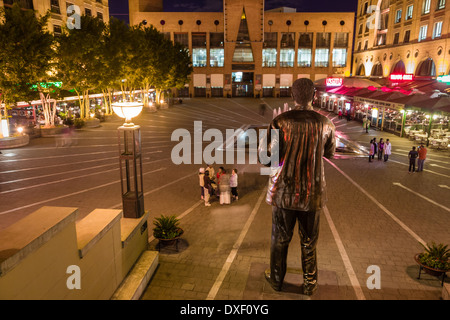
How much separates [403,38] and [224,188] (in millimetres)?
39834

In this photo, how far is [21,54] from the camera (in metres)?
19.9

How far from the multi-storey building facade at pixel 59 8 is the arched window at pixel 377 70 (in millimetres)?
41142

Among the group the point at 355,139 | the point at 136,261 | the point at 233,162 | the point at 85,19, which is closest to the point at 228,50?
the point at 85,19

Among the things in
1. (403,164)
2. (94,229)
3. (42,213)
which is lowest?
(403,164)

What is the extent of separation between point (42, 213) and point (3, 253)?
106cm

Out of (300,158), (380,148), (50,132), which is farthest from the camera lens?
(50,132)

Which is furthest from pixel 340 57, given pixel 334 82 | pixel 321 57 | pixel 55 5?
pixel 55 5

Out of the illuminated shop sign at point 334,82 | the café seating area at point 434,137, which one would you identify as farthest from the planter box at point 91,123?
the illuminated shop sign at point 334,82

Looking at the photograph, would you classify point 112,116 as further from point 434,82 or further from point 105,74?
point 434,82

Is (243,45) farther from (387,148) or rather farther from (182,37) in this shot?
(387,148)

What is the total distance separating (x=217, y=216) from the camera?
10.3 meters

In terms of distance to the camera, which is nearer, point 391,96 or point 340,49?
point 391,96

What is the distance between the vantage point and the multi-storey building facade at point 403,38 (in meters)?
32.6

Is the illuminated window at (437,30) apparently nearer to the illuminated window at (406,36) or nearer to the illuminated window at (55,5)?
the illuminated window at (406,36)
